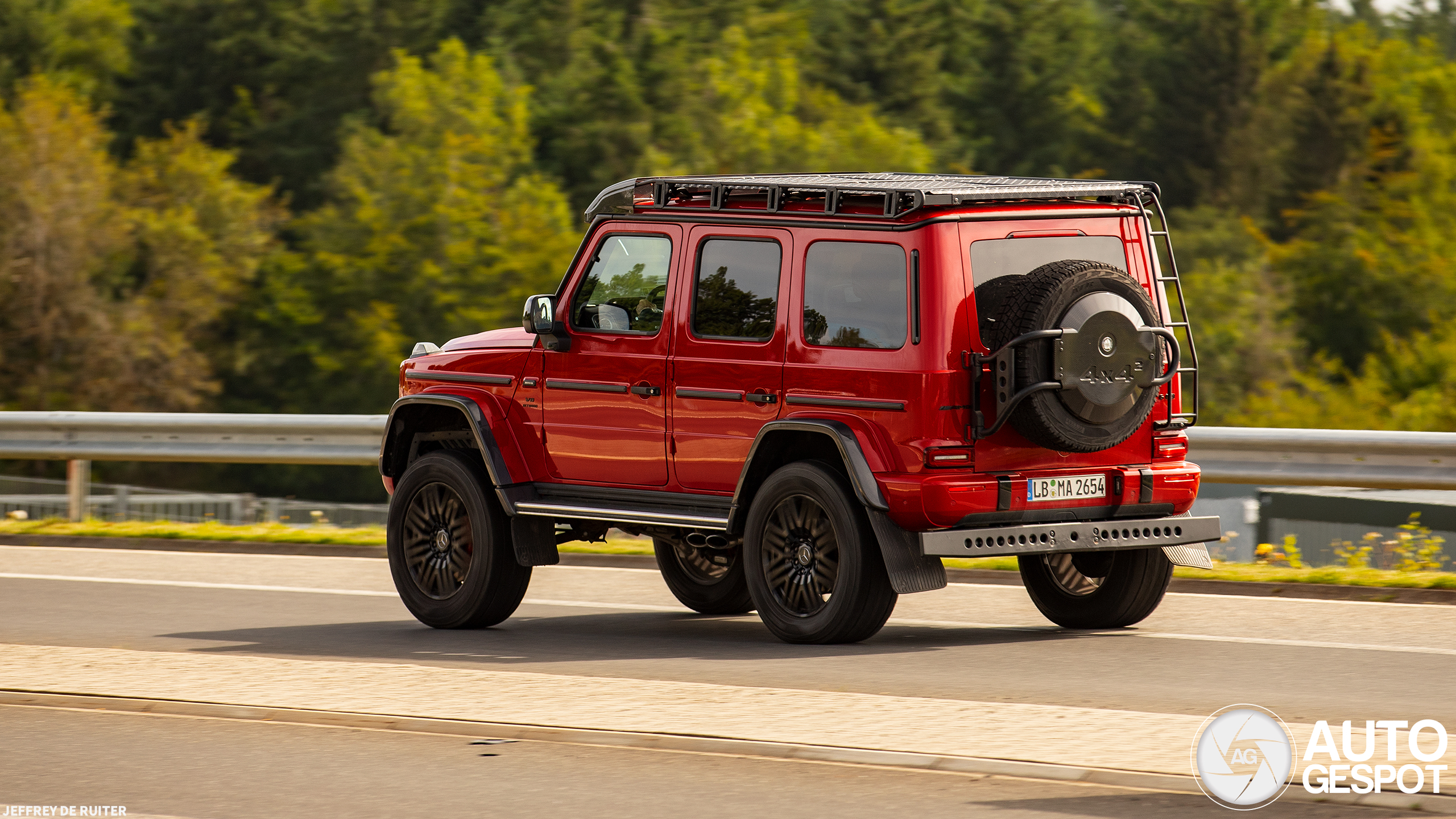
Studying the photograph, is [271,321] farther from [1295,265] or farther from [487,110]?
[1295,265]

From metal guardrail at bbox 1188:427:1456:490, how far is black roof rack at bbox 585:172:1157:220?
11.5 ft

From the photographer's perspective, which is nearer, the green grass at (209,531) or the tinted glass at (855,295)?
the tinted glass at (855,295)

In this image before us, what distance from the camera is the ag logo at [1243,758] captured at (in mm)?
6539

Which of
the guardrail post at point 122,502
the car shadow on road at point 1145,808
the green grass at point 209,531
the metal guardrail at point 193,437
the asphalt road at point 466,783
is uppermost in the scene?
the metal guardrail at point 193,437

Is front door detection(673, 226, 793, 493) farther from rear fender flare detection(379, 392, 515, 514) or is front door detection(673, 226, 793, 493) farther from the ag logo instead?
the ag logo

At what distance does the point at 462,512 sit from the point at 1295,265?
6594cm

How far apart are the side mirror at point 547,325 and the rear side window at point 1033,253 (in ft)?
7.47

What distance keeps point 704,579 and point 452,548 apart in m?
1.41

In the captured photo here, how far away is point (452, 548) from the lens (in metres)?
11.2

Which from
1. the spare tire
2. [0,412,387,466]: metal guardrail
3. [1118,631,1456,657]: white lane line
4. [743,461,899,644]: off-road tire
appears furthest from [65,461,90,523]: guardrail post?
the spare tire

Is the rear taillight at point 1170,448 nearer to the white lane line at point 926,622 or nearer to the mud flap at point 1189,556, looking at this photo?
the mud flap at point 1189,556

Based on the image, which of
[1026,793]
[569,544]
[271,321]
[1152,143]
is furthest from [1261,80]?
[1026,793]

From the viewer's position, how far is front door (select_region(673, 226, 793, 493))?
10125mm

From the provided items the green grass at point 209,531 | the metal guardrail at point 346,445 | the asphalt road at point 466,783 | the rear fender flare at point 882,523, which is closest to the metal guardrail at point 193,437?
the metal guardrail at point 346,445
